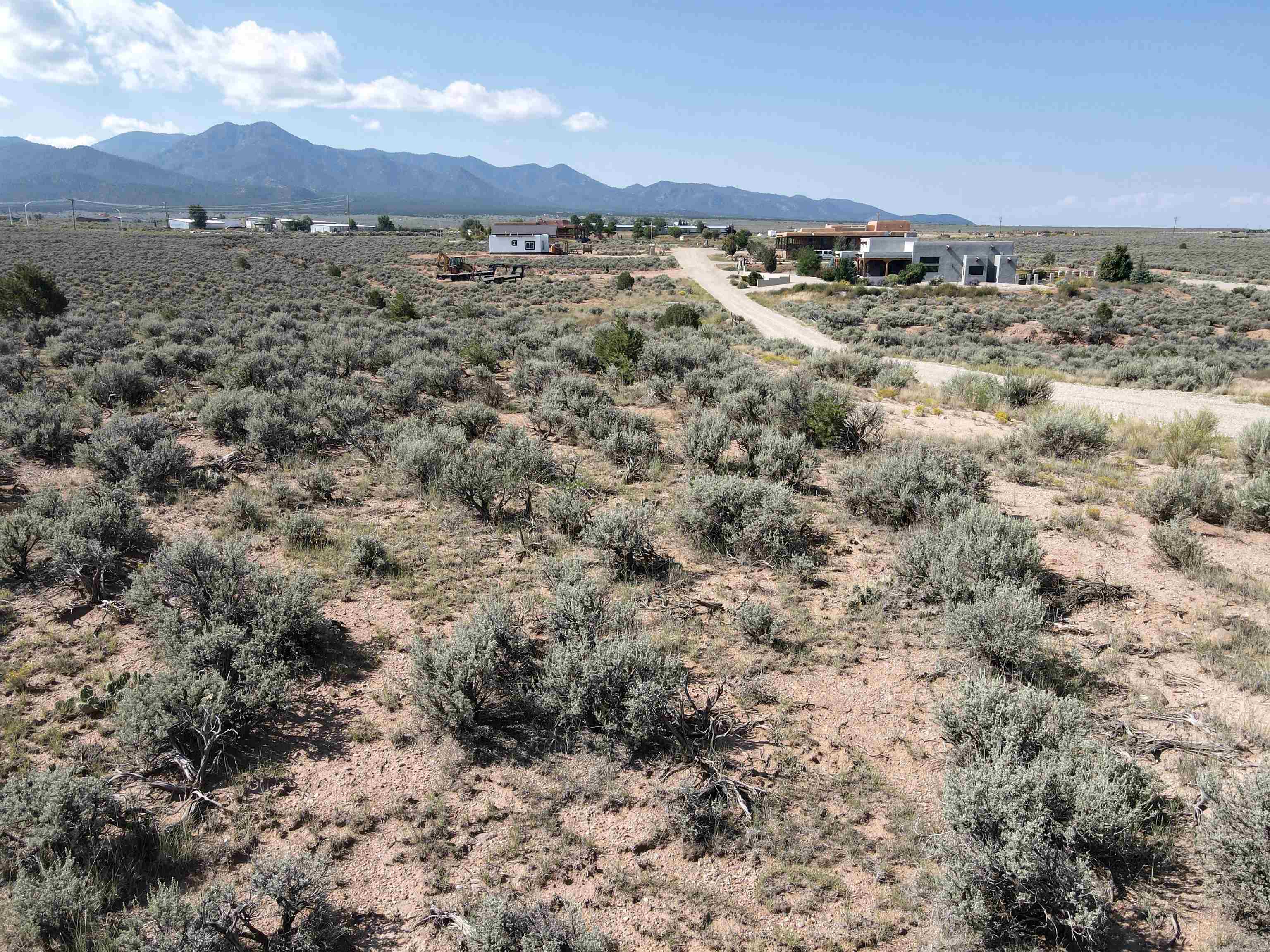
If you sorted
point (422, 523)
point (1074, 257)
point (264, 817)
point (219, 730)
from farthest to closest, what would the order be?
point (1074, 257) → point (422, 523) → point (219, 730) → point (264, 817)

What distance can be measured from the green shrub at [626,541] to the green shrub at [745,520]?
819 millimetres

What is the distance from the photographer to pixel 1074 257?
8369 centimetres

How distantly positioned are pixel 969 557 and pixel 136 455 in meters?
11.7

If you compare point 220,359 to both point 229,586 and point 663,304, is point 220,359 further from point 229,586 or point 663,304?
point 663,304

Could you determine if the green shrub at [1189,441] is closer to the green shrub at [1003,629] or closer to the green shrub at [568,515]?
the green shrub at [1003,629]

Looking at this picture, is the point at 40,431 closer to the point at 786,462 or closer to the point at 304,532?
the point at 304,532

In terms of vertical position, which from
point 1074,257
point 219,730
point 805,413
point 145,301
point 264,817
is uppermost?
point 1074,257

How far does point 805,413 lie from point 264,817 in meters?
11.1

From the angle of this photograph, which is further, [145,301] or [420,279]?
[420,279]

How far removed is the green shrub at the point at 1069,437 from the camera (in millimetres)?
12242

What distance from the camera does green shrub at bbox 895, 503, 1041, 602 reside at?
23.2ft

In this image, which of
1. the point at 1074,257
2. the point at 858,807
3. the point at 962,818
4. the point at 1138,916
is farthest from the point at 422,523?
the point at 1074,257

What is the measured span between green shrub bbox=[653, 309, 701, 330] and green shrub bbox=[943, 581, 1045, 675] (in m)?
25.0

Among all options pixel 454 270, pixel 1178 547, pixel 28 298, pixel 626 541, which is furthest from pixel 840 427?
pixel 454 270
